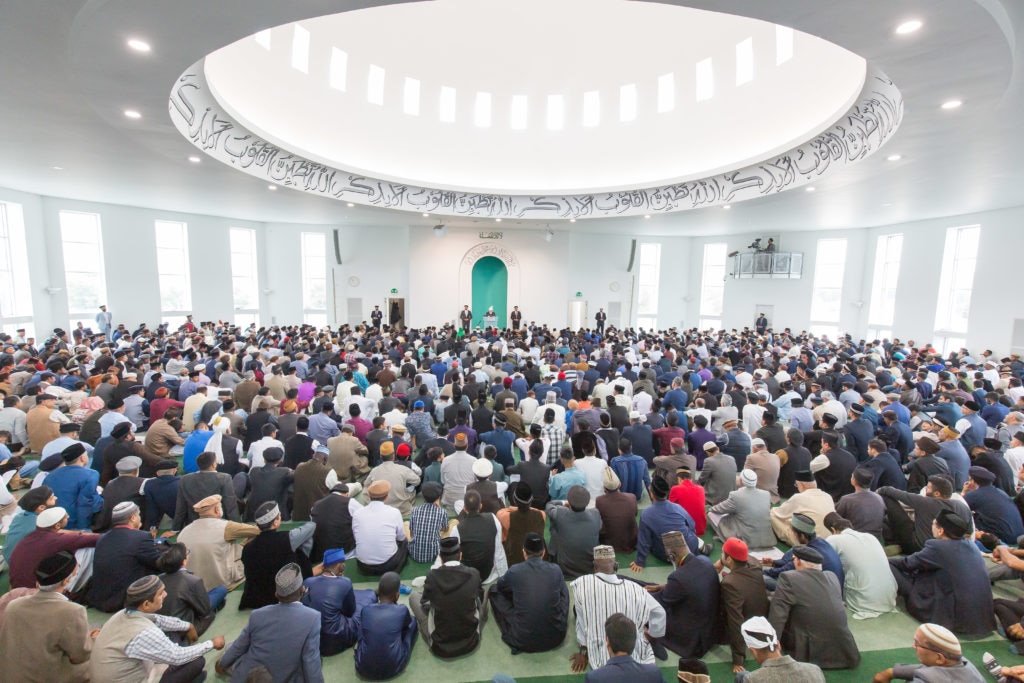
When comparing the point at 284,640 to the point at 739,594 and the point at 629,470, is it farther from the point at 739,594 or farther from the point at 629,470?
the point at 629,470

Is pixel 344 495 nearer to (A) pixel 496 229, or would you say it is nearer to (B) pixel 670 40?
(B) pixel 670 40

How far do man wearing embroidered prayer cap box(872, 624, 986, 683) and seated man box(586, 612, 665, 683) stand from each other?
1.29 metres

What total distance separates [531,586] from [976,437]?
629cm

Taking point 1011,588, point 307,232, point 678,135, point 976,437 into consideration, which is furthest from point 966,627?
point 307,232

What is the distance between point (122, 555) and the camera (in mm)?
3369

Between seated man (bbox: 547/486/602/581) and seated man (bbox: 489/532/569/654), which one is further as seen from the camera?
seated man (bbox: 547/486/602/581)

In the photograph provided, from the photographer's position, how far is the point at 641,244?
70.0 ft

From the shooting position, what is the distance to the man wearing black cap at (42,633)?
252cm

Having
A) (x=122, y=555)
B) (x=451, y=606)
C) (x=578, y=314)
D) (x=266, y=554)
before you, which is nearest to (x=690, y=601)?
(x=451, y=606)

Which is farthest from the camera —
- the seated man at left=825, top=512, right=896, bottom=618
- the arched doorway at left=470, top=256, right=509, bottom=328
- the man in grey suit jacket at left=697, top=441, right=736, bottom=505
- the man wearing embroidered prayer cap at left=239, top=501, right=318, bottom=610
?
the arched doorway at left=470, top=256, right=509, bottom=328

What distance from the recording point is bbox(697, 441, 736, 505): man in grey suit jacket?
5.12 metres

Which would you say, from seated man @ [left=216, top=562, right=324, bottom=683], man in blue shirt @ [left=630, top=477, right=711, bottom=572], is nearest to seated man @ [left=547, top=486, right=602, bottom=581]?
man in blue shirt @ [left=630, top=477, right=711, bottom=572]

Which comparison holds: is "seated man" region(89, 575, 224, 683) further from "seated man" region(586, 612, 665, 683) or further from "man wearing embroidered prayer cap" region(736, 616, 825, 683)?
"man wearing embroidered prayer cap" region(736, 616, 825, 683)

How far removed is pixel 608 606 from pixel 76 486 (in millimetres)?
4656
